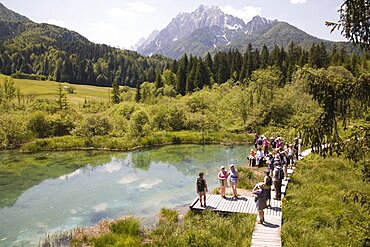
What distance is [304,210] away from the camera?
591 inches

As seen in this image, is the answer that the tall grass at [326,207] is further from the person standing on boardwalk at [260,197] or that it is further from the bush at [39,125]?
the bush at [39,125]

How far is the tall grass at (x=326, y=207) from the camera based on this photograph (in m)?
9.41

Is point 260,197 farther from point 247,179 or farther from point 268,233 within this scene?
point 247,179

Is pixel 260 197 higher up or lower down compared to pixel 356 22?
lower down

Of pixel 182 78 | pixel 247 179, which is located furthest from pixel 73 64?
pixel 247 179

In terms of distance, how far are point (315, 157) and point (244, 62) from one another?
55658 mm

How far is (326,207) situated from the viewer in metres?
15.6

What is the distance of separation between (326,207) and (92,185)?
15.6m

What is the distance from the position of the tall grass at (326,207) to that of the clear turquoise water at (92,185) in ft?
20.3

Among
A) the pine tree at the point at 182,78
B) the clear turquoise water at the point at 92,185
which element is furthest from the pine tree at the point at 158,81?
the clear turquoise water at the point at 92,185

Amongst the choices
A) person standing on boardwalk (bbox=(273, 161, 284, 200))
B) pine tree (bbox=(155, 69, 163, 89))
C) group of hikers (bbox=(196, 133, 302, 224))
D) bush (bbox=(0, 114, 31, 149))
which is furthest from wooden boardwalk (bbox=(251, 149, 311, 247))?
pine tree (bbox=(155, 69, 163, 89))

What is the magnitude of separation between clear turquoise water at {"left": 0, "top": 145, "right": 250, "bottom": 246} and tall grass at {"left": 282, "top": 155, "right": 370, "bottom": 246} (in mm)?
6196

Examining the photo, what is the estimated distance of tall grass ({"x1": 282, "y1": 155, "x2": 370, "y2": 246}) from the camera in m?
9.41

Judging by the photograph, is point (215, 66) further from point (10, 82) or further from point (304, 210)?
point (304, 210)
